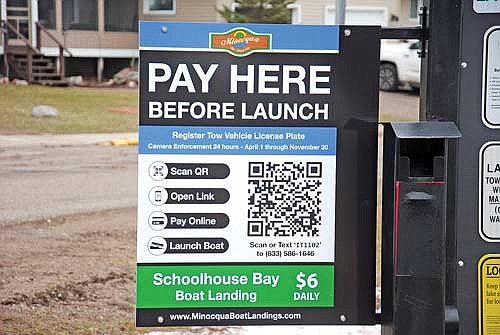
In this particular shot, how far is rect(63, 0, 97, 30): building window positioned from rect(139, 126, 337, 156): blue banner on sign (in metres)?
26.9

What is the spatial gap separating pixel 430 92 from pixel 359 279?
2.37 ft

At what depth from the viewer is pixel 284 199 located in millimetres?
Result: 3275

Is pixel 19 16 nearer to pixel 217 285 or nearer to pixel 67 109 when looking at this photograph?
pixel 67 109

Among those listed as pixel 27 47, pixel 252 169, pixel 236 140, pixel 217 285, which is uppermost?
pixel 27 47

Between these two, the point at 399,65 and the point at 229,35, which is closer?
the point at 229,35

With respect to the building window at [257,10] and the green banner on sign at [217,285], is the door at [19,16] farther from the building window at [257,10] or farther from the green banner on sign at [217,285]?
the green banner on sign at [217,285]

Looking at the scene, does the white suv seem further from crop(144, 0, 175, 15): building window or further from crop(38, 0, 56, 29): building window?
crop(38, 0, 56, 29): building window

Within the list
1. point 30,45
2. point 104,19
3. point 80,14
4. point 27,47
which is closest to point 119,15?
point 104,19

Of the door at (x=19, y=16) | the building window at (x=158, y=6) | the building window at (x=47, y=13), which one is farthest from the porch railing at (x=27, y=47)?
the building window at (x=158, y=6)

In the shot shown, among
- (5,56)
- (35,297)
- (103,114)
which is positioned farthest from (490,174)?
(5,56)

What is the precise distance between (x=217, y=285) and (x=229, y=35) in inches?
35.0

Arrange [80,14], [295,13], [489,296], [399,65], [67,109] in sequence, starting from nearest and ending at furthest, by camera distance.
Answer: [489,296], [67,109], [399,65], [80,14], [295,13]

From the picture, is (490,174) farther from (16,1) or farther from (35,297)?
(16,1)

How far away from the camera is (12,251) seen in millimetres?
7688
